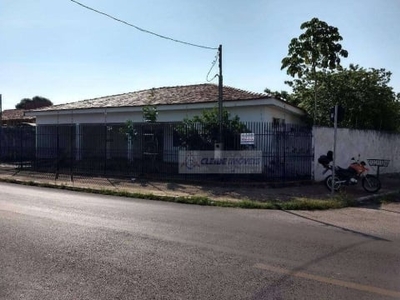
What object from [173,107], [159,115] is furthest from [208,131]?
[159,115]

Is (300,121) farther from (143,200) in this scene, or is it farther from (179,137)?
(143,200)

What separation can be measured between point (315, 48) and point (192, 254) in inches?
612

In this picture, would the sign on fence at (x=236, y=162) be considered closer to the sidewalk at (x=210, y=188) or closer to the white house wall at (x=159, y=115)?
the sidewalk at (x=210, y=188)

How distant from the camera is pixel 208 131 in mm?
15828

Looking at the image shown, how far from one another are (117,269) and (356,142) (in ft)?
52.7

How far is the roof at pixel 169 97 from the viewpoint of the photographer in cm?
1973

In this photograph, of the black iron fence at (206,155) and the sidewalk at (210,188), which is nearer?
the sidewalk at (210,188)

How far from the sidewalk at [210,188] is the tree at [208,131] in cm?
184

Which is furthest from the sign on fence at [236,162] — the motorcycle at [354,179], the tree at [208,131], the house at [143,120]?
the motorcycle at [354,179]

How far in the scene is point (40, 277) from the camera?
4.58 metres

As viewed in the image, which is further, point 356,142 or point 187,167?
point 356,142

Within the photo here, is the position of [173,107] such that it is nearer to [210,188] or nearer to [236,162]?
[236,162]

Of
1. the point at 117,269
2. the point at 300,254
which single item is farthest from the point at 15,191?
the point at 300,254

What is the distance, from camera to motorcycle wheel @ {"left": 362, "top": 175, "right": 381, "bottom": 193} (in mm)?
13760
